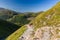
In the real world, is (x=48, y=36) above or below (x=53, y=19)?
below

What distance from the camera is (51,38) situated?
60156 mm

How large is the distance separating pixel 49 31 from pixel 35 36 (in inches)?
261

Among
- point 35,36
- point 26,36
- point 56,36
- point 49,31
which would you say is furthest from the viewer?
point 26,36

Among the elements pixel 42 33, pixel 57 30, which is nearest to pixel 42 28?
pixel 42 33

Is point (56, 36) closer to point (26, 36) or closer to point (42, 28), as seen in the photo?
point (42, 28)

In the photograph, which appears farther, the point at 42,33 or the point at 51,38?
the point at 42,33

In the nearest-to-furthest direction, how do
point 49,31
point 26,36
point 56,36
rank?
point 56,36, point 49,31, point 26,36

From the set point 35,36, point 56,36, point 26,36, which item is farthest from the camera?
point 26,36

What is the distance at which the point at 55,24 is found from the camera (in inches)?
2581

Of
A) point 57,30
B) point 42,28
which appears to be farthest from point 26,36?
point 57,30

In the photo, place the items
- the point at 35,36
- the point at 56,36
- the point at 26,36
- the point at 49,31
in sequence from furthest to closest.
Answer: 1. the point at 26,36
2. the point at 35,36
3. the point at 49,31
4. the point at 56,36

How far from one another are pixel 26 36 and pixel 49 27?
13.1 meters

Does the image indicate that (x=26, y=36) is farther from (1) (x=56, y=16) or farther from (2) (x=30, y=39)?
(1) (x=56, y=16)

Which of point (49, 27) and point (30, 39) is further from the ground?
point (49, 27)
